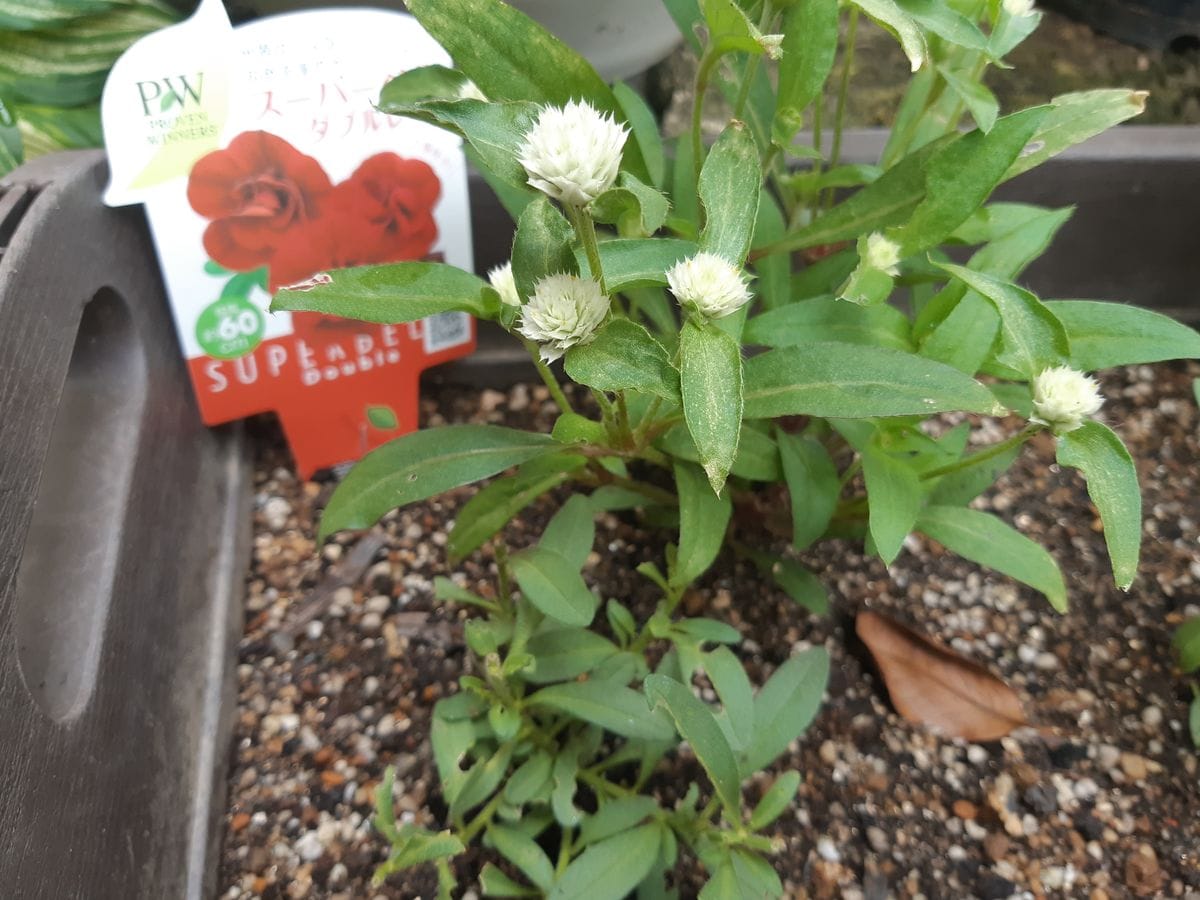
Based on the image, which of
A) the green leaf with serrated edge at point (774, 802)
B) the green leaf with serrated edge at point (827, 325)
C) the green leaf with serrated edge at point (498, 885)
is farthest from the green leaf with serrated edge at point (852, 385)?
the green leaf with serrated edge at point (498, 885)

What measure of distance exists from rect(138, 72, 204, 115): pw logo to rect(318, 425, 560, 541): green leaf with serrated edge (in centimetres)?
33

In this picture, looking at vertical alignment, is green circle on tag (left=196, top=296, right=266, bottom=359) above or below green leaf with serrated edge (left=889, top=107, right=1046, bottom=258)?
below

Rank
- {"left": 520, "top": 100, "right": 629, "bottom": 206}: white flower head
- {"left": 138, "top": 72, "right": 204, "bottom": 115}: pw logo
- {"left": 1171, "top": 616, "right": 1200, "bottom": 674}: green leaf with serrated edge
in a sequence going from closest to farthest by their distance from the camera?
{"left": 520, "top": 100, "right": 629, "bottom": 206}: white flower head
{"left": 138, "top": 72, "right": 204, "bottom": 115}: pw logo
{"left": 1171, "top": 616, "right": 1200, "bottom": 674}: green leaf with serrated edge

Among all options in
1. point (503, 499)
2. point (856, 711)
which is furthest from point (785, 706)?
point (503, 499)

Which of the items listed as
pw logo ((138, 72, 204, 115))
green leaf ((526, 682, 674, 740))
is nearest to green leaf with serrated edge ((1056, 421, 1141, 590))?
green leaf ((526, 682, 674, 740))

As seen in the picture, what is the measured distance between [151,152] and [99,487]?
0.28 metres

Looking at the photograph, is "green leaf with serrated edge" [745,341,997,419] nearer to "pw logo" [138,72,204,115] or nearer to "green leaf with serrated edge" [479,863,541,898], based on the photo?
"green leaf with serrated edge" [479,863,541,898]

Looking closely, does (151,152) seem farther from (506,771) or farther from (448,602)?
(506,771)

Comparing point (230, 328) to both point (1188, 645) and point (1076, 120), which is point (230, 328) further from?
point (1188, 645)

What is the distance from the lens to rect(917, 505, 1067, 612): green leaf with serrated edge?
734 millimetres

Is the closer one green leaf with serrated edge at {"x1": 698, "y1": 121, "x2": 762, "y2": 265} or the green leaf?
green leaf with serrated edge at {"x1": 698, "y1": 121, "x2": 762, "y2": 265}

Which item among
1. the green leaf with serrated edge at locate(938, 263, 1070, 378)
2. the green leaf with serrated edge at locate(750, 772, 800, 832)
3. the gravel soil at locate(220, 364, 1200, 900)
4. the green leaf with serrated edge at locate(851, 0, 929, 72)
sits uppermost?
the green leaf with serrated edge at locate(851, 0, 929, 72)

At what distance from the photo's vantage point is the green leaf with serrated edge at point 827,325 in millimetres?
674

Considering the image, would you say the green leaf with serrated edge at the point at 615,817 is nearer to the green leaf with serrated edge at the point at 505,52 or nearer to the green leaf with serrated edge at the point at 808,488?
the green leaf with serrated edge at the point at 808,488
